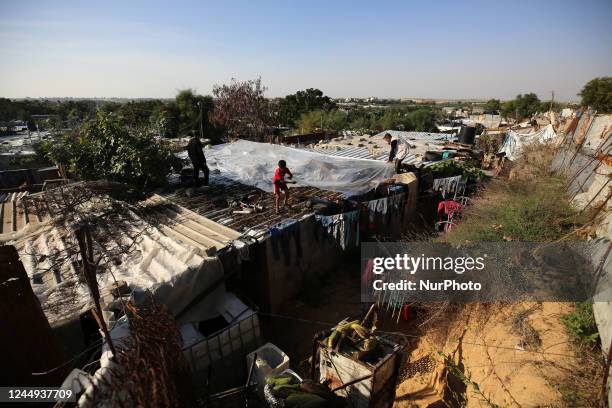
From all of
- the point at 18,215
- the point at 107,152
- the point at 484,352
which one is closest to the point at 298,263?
the point at 484,352

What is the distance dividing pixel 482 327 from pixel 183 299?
5.31m

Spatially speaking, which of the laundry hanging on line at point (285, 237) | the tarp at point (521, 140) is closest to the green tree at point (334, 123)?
the tarp at point (521, 140)

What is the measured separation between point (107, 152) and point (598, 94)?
4039cm

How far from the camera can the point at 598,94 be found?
29562mm

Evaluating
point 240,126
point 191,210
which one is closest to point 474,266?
point 191,210

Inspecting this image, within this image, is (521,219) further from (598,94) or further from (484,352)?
(598,94)

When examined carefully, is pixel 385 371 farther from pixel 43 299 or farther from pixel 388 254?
pixel 43 299

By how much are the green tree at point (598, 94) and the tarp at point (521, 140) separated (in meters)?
18.5

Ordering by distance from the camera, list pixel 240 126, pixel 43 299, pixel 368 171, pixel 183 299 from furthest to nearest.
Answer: pixel 240 126 → pixel 368 171 → pixel 183 299 → pixel 43 299

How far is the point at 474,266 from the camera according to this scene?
20.5 ft

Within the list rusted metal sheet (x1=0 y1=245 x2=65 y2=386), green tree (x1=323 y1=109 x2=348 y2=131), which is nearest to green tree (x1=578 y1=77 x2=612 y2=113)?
green tree (x1=323 y1=109 x2=348 y2=131)

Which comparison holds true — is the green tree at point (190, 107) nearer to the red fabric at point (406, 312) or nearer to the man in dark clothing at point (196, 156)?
the man in dark clothing at point (196, 156)

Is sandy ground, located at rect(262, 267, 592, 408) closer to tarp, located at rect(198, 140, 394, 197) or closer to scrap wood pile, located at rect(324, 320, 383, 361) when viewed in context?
scrap wood pile, located at rect(324, 320, 383, 361)

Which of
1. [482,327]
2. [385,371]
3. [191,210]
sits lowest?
[482,327]
